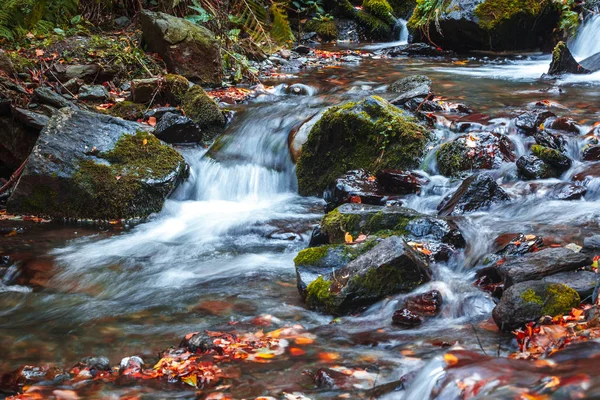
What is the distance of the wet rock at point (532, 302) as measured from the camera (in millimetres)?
3316

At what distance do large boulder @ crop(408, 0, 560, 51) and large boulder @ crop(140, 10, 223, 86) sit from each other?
19.7 ft

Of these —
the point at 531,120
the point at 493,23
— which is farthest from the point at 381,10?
the point at 531,120

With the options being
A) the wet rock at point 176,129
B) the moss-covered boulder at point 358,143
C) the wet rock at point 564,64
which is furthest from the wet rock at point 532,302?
the wet rock at point 564,64

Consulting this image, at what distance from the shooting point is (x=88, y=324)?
4293 millimetres

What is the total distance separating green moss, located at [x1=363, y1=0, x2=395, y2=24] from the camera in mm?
17844

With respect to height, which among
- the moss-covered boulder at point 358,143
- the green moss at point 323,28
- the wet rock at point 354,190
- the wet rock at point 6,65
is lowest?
the wet rock at point 354,190

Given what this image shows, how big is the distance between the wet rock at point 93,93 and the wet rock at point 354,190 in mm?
4463

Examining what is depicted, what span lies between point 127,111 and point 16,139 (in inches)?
69.4

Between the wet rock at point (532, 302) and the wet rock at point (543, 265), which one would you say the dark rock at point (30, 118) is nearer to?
the wet rock at point (543, 265)

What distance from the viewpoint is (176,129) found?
318 inches

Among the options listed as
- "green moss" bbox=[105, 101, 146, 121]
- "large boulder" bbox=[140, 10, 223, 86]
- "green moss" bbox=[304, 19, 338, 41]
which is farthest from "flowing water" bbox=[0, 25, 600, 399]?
"green moss" bbox=[304, 19, 338, 41]

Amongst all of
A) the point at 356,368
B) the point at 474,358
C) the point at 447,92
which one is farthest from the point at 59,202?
the point at 447,92

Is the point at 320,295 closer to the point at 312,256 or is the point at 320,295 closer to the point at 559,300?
the point at 312,256

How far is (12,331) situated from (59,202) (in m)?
2.69
